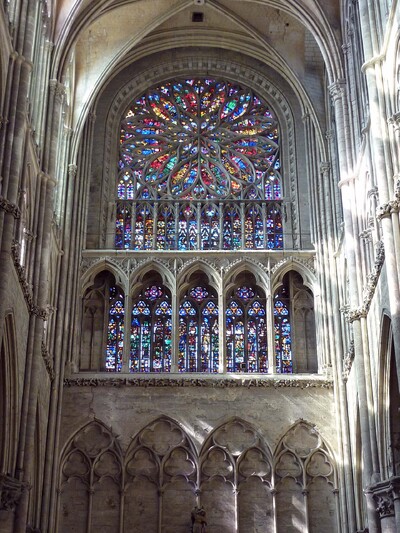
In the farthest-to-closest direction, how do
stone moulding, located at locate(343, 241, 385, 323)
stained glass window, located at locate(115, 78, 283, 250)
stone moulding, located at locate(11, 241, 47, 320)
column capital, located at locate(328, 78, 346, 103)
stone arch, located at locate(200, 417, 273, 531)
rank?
A: 1. stained glass window, located at locate(115, 78, 283, 250)
2. stone arch, located at locate(200, 417, 273, 531)
3. column capital, located at locate(328, 78, 346, 103)
4. stone moulding, located at locate(11, 241, 47, 320)
5. stone moulding, located at locate(343, 241, 385, 323)

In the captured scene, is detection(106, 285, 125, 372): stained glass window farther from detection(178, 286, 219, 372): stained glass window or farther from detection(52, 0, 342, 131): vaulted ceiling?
detection(52, 0, 342, 131): vaulted ceiling

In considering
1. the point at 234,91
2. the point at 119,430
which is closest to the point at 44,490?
the point at 119,430

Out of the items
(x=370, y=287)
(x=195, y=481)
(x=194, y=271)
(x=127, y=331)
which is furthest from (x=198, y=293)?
(x=370, y=287)

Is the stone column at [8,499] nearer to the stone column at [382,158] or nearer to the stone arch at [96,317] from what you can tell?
the stone arch at [96,317]

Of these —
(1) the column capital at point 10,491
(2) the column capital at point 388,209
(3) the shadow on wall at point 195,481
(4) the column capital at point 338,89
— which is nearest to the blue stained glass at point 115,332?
(3) the shadow on wall at point 195,481

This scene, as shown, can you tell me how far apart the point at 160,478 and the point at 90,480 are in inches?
66.8

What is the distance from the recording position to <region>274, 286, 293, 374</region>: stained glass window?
2592cm

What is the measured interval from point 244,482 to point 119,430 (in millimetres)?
3332

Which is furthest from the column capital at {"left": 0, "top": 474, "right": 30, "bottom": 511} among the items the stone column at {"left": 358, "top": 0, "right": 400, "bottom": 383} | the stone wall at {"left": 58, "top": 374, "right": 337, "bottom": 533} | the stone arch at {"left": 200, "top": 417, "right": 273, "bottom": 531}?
the stone column at {"left": 358, "top": 0, "right": 400, "bottom": 383}

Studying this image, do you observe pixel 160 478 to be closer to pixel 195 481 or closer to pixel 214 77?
pixel 195 481

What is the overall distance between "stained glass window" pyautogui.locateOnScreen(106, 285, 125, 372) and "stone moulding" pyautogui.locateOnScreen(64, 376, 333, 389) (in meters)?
1.08

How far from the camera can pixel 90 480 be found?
2381 cm

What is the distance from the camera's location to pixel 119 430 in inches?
958

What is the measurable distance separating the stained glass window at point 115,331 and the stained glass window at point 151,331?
0.30 meters
